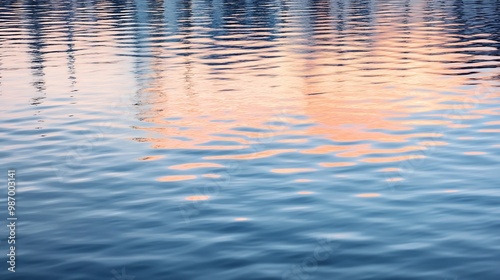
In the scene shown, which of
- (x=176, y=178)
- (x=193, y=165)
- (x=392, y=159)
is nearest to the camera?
(x=176, y=178)

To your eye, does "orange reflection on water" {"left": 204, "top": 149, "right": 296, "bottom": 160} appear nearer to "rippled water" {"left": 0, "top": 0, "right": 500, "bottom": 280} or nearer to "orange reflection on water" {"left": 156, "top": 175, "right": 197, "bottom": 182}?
"rippled water" {"left": 0, "top": 0, "right": 500, "bottom": 280}

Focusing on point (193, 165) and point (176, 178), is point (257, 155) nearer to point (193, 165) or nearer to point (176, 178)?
point (193, 165)

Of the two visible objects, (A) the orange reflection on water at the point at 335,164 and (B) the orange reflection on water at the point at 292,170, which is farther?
(A) the orange reflection on water at the point at 335,164

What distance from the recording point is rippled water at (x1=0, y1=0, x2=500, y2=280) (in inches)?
553

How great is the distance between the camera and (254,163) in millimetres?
20562

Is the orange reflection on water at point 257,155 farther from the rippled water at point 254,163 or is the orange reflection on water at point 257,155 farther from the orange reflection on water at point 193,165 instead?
the orange reflection on water at point 193,165

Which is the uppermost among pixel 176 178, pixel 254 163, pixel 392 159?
pixel 176 178

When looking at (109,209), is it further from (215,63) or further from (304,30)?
(304,30)

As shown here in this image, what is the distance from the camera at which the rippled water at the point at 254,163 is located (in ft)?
46.1

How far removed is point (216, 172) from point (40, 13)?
73066mm

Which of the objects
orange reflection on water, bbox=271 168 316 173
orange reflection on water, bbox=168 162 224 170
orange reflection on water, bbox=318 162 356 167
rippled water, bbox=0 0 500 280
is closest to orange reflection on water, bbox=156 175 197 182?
rippled water, bbox=0 0 500 280

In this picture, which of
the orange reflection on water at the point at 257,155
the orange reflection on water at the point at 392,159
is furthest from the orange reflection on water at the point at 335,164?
the orange reflection on water at the point at 257,155

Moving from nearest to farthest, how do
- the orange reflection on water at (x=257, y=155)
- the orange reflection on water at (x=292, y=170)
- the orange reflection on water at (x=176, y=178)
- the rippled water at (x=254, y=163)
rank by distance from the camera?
the rippled water at (x=254, y=163) → the orange reflection on water at (x=176, y=178) → the orange reflection on water at (x=292, y=170) → the orange reflection on water at (x=257, y=155)

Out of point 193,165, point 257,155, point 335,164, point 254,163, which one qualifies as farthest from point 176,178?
point 335,164
